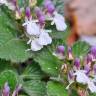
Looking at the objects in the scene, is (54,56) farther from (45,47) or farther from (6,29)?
(6,29)

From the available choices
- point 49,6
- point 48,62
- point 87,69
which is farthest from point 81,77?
point 49,6

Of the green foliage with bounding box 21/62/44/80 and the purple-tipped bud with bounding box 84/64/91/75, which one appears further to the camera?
the green foliage with bounding box 21/62/44/80

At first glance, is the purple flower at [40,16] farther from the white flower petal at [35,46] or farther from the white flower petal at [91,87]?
the white flower petal at [91,87]

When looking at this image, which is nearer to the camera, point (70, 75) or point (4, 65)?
point (70, 75)

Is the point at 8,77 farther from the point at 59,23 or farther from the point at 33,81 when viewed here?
the point at 59,23

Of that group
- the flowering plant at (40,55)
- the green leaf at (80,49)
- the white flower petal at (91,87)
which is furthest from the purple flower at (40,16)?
the white flower petal at (91,87)

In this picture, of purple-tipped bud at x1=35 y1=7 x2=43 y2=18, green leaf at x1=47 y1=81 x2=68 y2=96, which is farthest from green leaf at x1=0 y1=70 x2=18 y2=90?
purple-tipped bud at x1=35 y1=7 x2=43 y2=18

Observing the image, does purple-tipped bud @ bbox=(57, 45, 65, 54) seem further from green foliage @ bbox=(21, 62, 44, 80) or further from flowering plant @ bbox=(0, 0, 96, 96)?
green foliage @ bbox=(21, 62, 44, 80)
